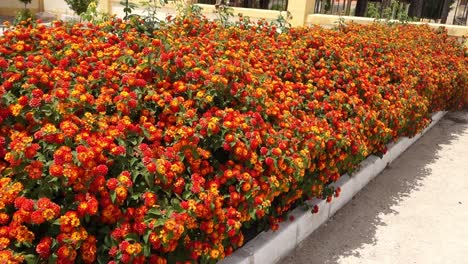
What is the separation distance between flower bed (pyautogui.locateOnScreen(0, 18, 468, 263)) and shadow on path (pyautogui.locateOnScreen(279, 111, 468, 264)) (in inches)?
17.0

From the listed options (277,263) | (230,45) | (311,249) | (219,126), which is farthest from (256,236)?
(230,45)

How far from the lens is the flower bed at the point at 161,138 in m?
2.19

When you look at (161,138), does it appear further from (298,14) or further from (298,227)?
(298,14)

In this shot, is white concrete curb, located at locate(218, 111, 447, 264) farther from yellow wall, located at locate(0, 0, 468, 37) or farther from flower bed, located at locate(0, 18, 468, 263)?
yellow wall, located at locate(0, 0, 468, 37)

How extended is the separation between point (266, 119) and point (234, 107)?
0.32m

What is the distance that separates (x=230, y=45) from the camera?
4.76 metres

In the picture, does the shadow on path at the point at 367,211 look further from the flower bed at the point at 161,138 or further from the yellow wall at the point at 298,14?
the yellow wall at the point at 298,14

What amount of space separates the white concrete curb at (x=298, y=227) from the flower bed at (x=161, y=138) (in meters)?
0.12

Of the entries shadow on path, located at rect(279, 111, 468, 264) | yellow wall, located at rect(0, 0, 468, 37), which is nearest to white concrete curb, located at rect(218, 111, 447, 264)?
shadow on path, located at rect(279, 111, 468, 264)

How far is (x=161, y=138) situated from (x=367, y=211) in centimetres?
276

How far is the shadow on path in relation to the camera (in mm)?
3871

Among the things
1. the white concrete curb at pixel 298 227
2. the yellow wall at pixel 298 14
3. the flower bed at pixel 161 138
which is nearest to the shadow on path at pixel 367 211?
the white concrete curb at pixel 298 227

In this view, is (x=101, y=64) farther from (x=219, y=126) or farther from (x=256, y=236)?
(x=256, y=236)

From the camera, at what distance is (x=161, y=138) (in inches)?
113
